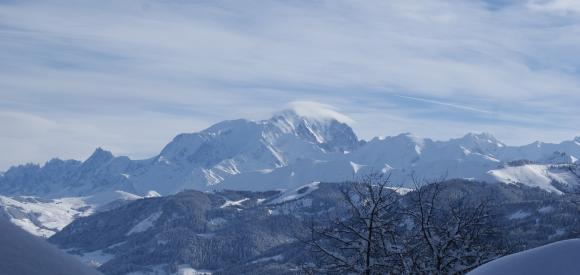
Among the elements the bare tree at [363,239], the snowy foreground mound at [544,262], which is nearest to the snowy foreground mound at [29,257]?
the snowy foreground mound at [544,262]

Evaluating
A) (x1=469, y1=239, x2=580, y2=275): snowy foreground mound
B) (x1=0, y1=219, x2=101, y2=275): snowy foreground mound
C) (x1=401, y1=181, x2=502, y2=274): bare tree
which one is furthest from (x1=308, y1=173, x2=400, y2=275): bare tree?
(x1=0, y1=219, x2=101, y2=275): snowy foreground mound

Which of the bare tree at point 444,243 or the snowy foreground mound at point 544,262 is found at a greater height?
the snowy foreground mound at point 544,262

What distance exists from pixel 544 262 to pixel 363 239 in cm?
858

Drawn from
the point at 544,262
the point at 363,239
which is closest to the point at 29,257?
the point at 544,262

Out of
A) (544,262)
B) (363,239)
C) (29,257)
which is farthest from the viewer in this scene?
(363,239)

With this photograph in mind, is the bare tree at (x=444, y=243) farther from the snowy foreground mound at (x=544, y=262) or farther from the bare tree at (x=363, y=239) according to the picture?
the snowy foreground mound at (x=544, y=262)

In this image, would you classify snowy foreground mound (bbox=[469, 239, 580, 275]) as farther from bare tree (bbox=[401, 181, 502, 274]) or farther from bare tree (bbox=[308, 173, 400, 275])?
bare tree (bbox=[308, 173, 400, 275])

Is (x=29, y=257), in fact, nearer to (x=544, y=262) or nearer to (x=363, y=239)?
(x=544, y=262)

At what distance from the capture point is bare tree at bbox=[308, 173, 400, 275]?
50.4ft

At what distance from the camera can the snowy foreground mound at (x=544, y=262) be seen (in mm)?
7125

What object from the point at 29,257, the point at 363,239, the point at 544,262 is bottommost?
the point at 363,239

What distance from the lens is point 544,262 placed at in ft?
23.7

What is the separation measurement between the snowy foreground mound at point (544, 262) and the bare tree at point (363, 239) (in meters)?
7.47

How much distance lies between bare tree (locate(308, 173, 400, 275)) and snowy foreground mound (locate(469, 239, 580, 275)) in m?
7.47
